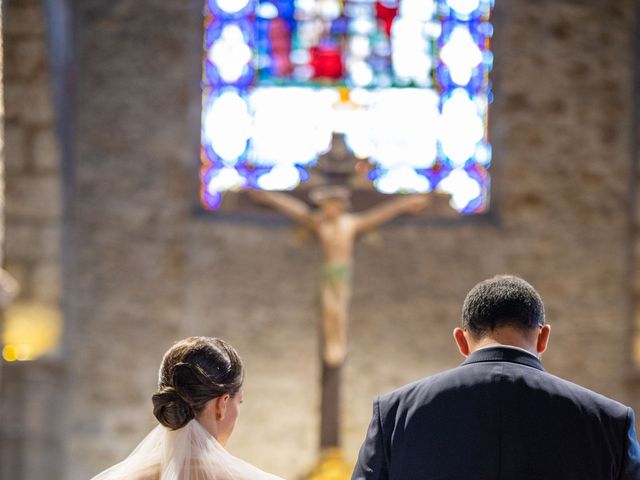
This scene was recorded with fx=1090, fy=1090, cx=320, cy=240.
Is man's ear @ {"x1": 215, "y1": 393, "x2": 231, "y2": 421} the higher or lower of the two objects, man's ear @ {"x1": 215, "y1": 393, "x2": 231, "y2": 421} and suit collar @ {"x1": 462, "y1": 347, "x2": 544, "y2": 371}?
the lower

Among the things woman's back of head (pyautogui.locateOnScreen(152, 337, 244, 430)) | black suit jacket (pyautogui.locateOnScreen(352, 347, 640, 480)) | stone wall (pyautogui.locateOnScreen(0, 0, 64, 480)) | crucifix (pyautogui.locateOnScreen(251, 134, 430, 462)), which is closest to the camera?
black suit jacket (pyautogui.locateOnScreen(352, 347, 640, 480))

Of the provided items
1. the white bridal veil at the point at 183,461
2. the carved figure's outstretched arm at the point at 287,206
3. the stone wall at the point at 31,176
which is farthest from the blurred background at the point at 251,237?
the white bridal veil at the point at 183,461

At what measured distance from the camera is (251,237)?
750 centimetres

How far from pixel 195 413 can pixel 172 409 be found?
5cm

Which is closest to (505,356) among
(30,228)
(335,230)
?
(335,230)

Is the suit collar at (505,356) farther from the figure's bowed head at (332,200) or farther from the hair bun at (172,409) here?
the figure's bowed head at (332,200)

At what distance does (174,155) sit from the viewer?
7562 millimetres

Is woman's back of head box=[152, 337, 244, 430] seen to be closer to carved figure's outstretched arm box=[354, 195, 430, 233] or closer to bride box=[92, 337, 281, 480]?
bride box=[92, 337, 281, 480]

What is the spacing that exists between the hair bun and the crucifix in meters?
4.47

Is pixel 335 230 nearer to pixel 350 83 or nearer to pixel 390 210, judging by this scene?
pixel 390 210

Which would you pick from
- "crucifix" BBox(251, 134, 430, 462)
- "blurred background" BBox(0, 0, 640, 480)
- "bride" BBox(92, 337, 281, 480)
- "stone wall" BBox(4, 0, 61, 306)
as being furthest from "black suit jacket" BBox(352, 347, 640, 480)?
"stone wall" BBox(4, 0, 61, 306)

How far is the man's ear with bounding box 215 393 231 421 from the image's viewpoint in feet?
6.62

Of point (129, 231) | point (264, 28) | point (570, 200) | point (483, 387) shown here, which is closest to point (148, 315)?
point (129, 231)

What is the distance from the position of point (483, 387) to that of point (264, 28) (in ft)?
20.6
